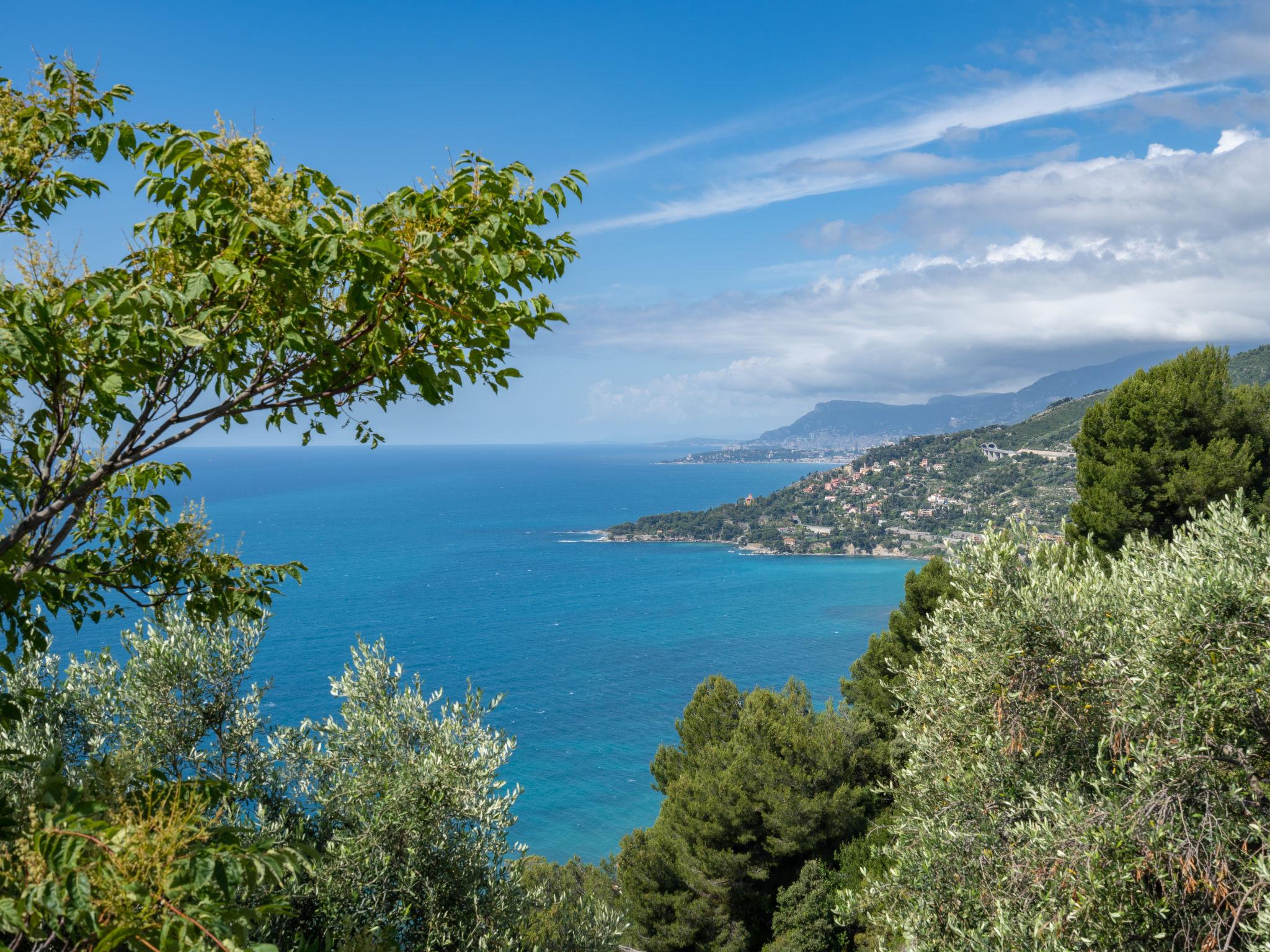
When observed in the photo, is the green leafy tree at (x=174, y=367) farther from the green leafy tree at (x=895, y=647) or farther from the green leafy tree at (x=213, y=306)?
the green leafy tree at (x=895, y=647)

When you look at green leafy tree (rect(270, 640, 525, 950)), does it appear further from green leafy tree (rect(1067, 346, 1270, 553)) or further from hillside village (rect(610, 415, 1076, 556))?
hillside village (rect(610, 415, 1076, 556))

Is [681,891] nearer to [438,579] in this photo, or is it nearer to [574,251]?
[574,251]

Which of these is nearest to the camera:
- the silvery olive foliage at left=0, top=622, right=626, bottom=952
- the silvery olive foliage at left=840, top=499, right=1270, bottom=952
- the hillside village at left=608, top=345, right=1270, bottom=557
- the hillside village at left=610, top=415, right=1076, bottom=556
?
the silvery olive foliage at left=840, top=499, right=1270, bottom=952

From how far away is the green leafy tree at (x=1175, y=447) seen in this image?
18.5 metres

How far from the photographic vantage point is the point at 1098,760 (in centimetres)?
671

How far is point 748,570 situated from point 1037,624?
104307mm

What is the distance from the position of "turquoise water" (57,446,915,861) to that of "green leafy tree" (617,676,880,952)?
20153 millimetres

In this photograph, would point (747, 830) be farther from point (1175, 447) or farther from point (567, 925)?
point (1175, 447)

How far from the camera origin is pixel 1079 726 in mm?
7633

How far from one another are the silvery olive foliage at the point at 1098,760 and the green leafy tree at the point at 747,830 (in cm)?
1116

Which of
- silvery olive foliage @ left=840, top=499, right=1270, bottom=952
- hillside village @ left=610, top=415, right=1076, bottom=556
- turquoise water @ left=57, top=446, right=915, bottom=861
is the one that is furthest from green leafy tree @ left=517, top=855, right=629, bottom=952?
hillside village @ left=610, top=415, right=1076, bottom=556

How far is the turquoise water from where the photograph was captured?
161 feet

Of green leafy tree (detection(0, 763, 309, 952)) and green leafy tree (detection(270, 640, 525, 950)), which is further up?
green leafy tree (detection(0, 763, 309, 952))

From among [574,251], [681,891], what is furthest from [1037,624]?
[681,891]
